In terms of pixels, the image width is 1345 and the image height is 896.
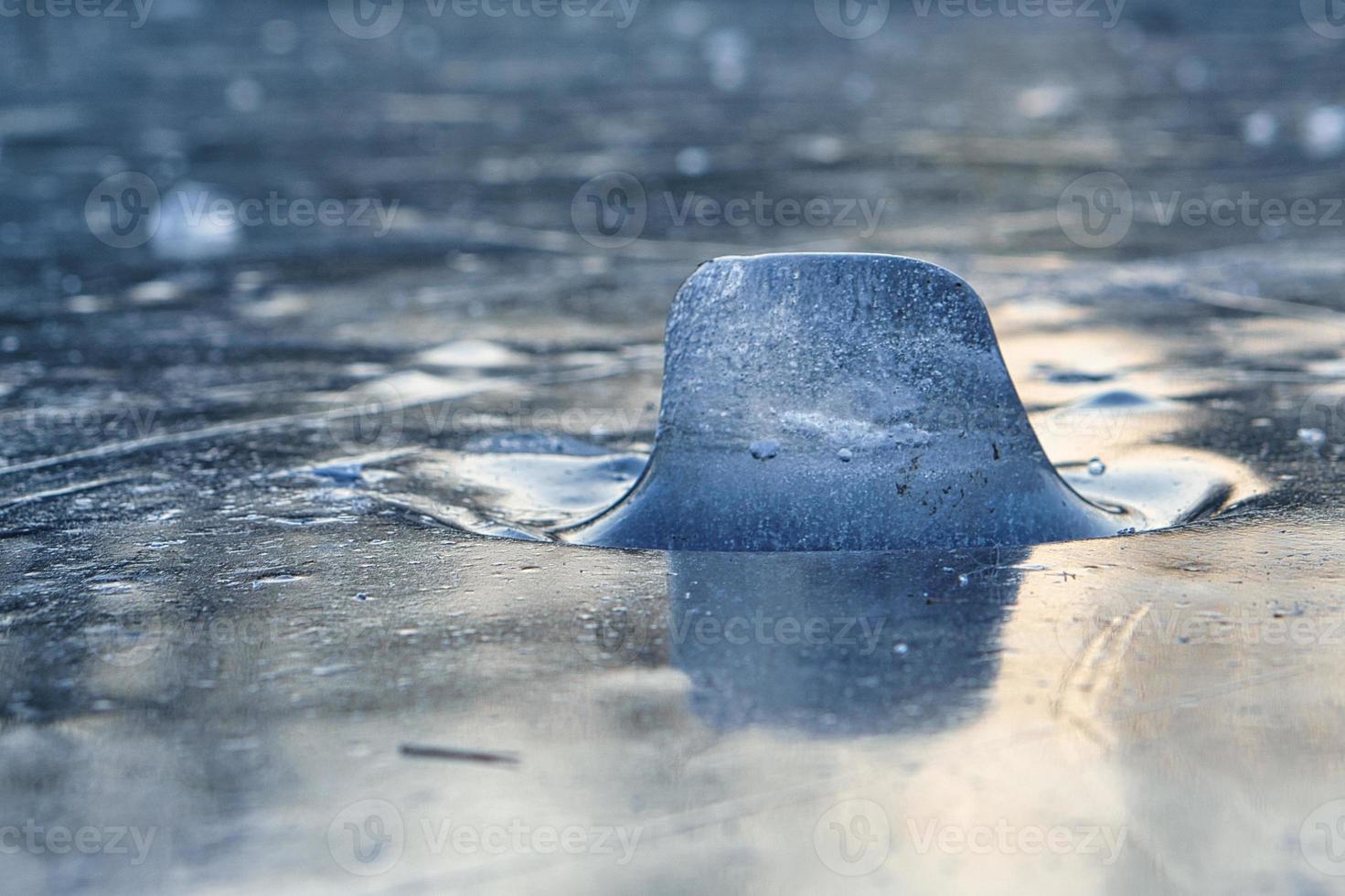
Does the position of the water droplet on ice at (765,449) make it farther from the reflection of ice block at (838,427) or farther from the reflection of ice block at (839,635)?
the reflection of ice block at (839,635)

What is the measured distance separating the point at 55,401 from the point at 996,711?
3.08 metres

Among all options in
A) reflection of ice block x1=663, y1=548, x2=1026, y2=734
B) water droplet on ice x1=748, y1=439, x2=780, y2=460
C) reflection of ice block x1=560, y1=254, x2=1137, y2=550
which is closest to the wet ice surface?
reflection of ice block x1=663, y1=548, x2=1026, y2=734

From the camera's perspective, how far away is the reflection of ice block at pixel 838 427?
9.51 feet

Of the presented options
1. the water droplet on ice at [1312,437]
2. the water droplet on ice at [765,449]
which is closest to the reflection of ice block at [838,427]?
the water droplet on ice at [765,449]

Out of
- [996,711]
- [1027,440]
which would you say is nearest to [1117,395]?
[1027,440]

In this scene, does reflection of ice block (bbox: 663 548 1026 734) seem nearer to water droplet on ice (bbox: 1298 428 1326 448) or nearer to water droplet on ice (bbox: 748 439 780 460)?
water droplet on ice (bbox: 748 439 780 460)

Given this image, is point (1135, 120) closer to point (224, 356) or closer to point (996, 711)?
point (224, 356)

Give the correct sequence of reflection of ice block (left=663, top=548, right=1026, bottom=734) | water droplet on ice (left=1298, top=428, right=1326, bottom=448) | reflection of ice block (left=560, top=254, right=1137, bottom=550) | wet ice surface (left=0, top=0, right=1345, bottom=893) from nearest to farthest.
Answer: wet ice surface (left=0, top=0, right=1345, bottom=893) < reflection of ice block (left=663, top=548, right=1026, bottom=734) < reflection of ice block (left=560, top=254, right=1137, bottom=550) < water droplet on ice (left=1298, top=428, right=1326, bottom=448)

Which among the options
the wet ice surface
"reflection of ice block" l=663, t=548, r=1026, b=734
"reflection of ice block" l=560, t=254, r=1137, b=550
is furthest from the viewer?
"reflection of ice block" l=560, t=254, r=1137, b=550

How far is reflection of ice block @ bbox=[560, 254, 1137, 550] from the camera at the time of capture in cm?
290

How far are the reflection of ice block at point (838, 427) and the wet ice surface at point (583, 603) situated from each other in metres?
0.16

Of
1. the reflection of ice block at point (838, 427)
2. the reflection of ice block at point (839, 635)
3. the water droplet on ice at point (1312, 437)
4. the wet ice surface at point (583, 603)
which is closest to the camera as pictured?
the wet ice surface at point (583, 603)

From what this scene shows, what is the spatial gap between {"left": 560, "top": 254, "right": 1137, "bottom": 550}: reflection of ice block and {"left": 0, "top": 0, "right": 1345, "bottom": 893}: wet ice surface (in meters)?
0.16

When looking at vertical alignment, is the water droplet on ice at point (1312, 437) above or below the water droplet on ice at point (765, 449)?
below
